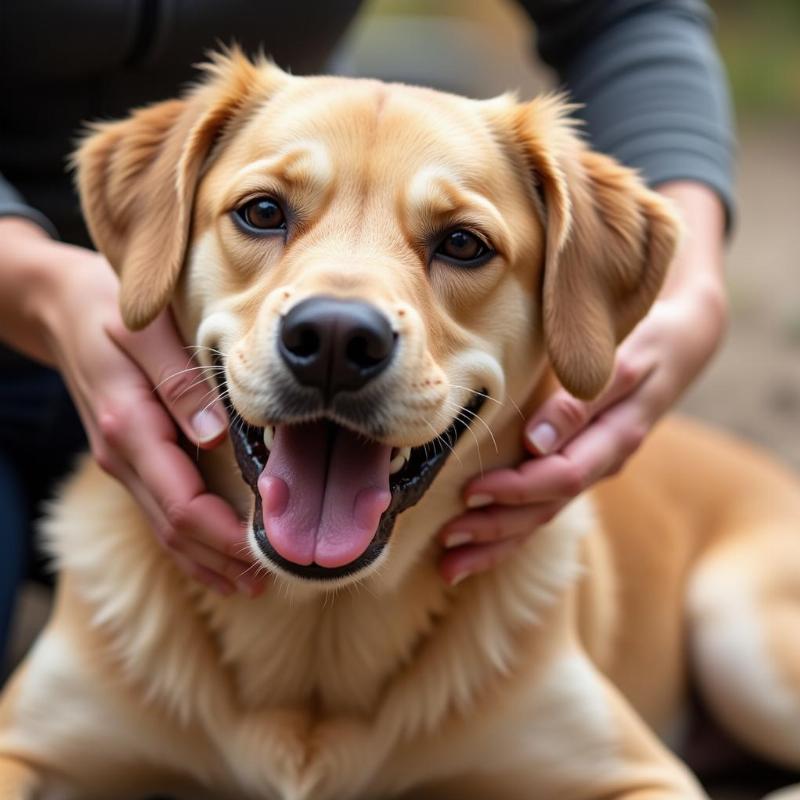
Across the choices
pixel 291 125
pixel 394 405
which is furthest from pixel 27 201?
pixel 394 405

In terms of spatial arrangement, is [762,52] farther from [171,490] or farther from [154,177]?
[171,490]

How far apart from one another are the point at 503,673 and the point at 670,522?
92 centimetres

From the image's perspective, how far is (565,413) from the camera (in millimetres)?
2369

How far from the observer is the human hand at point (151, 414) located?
7.10ft

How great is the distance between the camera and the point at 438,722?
2.43 m

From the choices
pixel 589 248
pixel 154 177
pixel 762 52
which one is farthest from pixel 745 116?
pixel 154 177

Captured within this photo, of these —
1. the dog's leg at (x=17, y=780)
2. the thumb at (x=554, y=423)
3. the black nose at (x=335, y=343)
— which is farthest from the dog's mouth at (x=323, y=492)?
the dog's leg at (x=17, y=780)

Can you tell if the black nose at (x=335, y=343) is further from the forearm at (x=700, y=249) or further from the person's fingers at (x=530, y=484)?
the forearm at (x=700, y=249)

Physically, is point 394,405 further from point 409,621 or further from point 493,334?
point 409,621

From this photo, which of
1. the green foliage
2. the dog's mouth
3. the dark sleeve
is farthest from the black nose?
the green foliage

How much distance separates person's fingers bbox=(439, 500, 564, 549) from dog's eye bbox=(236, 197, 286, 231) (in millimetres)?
649

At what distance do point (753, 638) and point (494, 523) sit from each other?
3.29 feet

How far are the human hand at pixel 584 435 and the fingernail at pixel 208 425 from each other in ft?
1.59

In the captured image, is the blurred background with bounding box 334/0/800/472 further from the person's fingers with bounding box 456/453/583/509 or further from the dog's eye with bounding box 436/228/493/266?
the person's fingers with bounding box 456/453/583/509
